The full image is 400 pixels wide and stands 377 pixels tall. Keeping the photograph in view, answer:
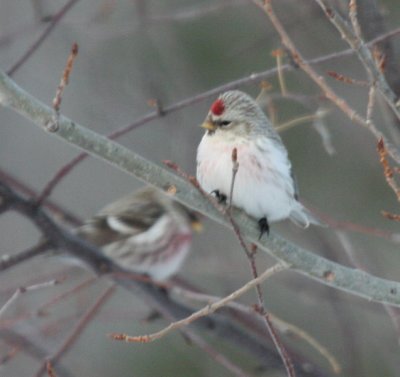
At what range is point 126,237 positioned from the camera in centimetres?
454

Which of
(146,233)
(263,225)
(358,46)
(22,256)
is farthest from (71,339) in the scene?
(146,233)

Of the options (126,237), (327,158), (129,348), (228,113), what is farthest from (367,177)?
(228,113)

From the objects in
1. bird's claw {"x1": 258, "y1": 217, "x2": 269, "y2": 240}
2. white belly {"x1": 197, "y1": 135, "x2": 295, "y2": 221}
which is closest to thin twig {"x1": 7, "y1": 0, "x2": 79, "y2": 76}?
white belly {"x1": 197, "y1": 135, "x2": 295, "y2": 221}

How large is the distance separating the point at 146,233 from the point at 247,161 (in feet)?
6.01

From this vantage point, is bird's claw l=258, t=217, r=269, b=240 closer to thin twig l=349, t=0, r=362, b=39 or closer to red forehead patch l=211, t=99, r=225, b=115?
red forehead patch l=211, t=99, r=225, b=115

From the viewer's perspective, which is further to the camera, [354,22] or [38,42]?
[38,42]

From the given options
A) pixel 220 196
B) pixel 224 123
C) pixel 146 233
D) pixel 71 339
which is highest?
pixel 146 233

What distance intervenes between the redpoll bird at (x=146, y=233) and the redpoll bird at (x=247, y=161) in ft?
4.95

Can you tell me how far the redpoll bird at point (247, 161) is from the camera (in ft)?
9.25

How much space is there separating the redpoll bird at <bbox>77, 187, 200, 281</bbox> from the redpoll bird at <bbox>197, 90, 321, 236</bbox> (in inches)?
59.4

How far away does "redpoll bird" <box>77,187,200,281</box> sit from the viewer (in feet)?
14.7

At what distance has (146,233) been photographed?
466cm

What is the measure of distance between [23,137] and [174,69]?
8.96ft

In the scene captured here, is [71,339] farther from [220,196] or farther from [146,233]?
[146,233]
